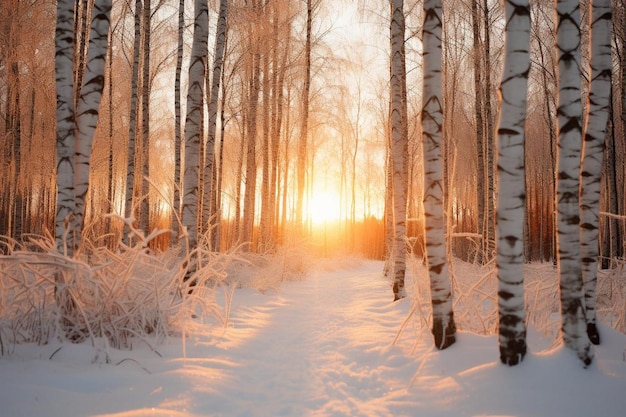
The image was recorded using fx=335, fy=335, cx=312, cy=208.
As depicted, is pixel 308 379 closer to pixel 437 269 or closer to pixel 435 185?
pixel 437 269

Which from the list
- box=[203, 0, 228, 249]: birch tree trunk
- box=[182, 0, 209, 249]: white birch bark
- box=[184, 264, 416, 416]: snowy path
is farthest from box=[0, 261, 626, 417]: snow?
box=[203, 0, 228, 249]: birch tree trunk

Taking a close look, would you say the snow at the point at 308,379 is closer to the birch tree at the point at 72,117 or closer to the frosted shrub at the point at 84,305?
the frosted shrub at the point at 84,305

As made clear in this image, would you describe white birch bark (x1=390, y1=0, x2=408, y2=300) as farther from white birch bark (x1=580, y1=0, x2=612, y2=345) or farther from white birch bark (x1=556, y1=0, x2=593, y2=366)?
white birch bark (x1=556, y1=0, x2=593, y2=366)

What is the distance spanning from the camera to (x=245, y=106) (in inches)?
440

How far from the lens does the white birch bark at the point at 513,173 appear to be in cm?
225

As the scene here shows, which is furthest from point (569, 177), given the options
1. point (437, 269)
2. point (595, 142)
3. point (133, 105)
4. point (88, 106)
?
point (133, 105)

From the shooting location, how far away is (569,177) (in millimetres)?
2354

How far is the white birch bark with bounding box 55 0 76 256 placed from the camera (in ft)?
10.1

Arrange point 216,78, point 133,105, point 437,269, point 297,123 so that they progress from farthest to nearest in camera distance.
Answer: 1. point 297,123
2. point 133,105
3. point 216,78
4. point 437,269

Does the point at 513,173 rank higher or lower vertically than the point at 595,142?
lower

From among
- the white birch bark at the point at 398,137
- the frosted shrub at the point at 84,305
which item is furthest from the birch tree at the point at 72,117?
the white birch bark at the point at 398,137

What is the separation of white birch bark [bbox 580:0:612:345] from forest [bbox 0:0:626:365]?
1 cm

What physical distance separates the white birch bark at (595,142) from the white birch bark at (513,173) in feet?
3.27

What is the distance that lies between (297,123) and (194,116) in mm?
10154
